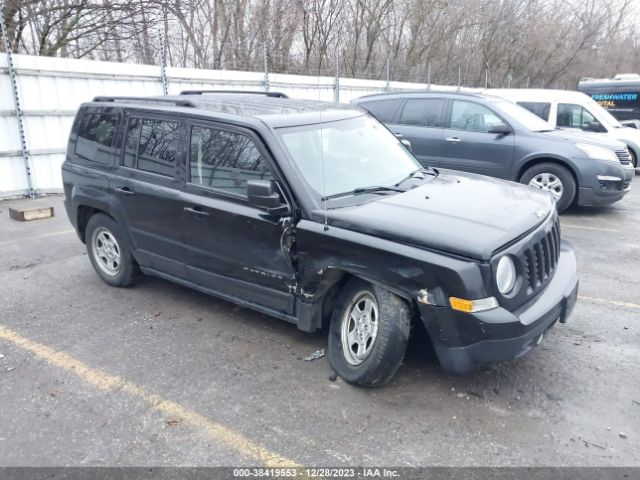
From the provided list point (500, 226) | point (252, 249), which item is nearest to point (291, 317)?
point (252, 249)

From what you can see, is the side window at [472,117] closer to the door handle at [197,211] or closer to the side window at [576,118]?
the side window at [576,118]

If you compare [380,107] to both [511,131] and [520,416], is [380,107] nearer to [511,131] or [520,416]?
[511,131]

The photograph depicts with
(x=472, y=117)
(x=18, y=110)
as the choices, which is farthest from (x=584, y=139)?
(x=18, y=110)

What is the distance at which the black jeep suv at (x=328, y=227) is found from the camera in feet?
10.0

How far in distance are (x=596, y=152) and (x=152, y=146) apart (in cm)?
663

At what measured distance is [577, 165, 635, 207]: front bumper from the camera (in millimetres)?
7906

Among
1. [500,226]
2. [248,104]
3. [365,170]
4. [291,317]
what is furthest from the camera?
[248,104]

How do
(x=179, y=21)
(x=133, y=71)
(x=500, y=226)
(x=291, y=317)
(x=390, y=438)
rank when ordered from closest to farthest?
(x=390, y=438)
(x=500, y=226)
(x=291, y=317)
(x=133, y=71)
(x=179, y=21)

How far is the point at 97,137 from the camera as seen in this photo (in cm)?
510

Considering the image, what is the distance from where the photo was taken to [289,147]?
3.82 metres

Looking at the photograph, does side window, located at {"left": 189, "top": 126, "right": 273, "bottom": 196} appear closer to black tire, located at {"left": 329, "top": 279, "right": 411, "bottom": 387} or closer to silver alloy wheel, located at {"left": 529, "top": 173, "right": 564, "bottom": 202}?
black tire, located at {"left": 329, "top": 279, "right": 411, "bottom": 387}

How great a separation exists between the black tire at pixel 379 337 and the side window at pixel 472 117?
5.87 m

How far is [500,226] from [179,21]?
16414 millimetres

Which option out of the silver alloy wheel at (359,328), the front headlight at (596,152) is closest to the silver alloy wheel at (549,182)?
the front headlight at (596,152)
